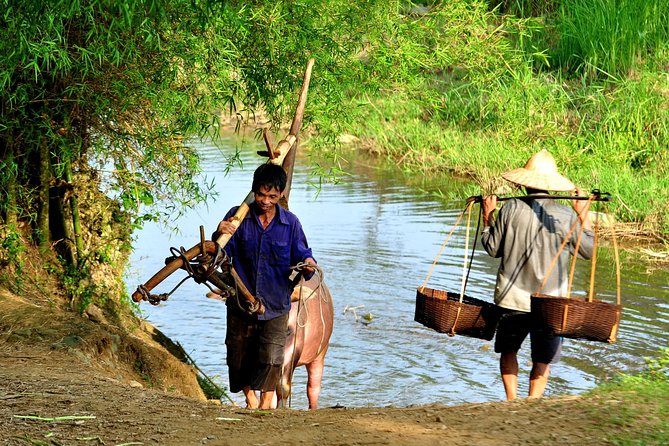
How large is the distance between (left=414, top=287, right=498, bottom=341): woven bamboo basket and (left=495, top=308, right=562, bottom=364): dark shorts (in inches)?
3.0

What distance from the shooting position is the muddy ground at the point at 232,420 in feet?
15.6

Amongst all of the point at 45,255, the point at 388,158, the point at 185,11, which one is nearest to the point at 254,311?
the point at 185,11

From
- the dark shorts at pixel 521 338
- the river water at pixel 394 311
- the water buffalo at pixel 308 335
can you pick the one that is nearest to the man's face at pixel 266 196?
the water buffalo at pixel 308 335

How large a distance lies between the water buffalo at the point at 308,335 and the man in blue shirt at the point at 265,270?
42 centimetres

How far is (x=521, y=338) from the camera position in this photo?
267 inches

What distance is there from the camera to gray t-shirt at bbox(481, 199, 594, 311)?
261 inches

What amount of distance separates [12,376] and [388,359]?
3.87m

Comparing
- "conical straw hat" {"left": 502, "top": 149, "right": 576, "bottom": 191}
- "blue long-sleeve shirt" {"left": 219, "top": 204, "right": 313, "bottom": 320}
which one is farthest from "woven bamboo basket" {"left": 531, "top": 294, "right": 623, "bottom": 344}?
"blue long-sleeve shirt" {"left": 219, "top": 204, "right": 313, "bottom": 320}

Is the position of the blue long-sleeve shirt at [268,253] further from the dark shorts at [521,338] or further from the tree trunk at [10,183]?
the tree trunk at [10,183]

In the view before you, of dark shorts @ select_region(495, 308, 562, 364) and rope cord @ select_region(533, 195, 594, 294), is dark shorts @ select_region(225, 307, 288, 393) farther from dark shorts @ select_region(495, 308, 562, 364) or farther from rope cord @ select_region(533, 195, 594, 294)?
rope cord @ select_region(533, 195, 594, 294)

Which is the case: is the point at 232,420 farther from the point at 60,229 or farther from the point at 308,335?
the point at 60,229

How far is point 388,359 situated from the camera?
911cm

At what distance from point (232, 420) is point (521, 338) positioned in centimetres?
233

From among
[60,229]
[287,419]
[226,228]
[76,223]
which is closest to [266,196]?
[226,228]
